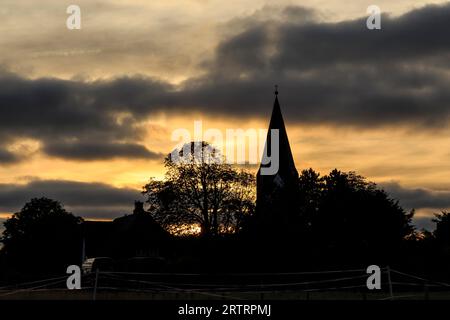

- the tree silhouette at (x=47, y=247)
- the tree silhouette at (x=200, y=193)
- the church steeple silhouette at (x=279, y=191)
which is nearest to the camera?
the church steeple silhouette at (x=279, y=191)

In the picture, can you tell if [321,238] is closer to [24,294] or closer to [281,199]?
[281,199]

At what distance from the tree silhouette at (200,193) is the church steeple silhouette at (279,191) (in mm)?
4207

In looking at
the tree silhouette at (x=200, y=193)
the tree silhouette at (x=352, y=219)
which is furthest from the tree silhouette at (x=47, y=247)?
the tree silhouette at (x=352, y=219)

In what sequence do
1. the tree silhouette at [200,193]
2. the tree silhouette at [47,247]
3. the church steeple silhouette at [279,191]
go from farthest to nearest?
the tree silhouette at [47,247] → the tree silhouette at [200,193] → the church steeple silhouette at [279,191]

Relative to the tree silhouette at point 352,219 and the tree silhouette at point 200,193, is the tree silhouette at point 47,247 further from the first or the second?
the tree silhouette at point 352,219

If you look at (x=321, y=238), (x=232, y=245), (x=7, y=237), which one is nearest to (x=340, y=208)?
(x=321, y=238)

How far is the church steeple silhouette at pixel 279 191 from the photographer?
49.8m

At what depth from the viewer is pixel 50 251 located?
101625 millimetres

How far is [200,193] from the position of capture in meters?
85.9

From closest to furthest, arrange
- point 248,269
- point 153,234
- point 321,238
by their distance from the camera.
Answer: point 248,269
point 321,238
point 153,234

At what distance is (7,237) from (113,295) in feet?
293

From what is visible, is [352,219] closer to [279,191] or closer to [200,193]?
[279,191]

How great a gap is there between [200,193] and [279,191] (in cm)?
1872

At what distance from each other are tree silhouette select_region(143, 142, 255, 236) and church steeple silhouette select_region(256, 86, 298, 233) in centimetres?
421
